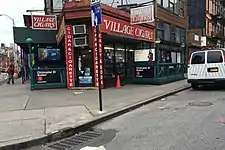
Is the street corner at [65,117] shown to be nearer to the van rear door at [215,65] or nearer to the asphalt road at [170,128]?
Result: the asphalt road at [170,128]

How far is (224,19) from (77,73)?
35333 millimetres

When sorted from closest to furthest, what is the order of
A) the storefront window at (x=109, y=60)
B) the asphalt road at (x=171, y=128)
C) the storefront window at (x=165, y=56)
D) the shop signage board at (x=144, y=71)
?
the asphalt road at (x=171, y=128) < the storefront window at (x=109, y=60) < the shop signage board at (x=144, y=71) < the storefront window at (x=165, y=56)

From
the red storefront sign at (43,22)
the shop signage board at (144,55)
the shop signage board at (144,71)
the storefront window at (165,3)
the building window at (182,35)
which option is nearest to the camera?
the shop signage board at (144,71)

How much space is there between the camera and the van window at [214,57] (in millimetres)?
15328

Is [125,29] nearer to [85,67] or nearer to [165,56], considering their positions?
[85,67]

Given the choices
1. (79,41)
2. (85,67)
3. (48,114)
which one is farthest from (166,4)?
(48,114)

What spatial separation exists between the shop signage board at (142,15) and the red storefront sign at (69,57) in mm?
3438

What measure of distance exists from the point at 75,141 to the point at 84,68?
982cm

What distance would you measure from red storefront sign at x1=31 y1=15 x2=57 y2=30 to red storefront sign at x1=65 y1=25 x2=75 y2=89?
4.05m

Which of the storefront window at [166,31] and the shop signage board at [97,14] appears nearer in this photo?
the shop signage board at [97,14]

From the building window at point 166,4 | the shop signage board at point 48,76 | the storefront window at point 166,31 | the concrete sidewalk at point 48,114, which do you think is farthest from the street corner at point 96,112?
the building window at point 166,4

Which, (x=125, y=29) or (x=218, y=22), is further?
(x=218, y=22)

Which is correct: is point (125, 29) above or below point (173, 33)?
below

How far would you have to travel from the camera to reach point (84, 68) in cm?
1648
